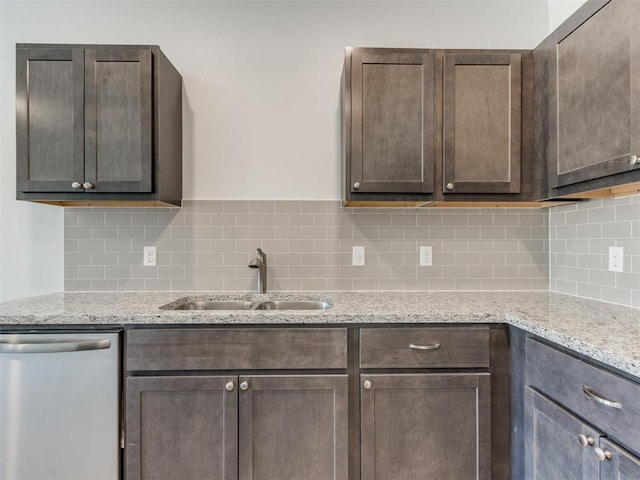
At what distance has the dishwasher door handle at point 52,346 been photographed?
4.43 ft

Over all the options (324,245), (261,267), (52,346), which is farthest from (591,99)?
(52,346)

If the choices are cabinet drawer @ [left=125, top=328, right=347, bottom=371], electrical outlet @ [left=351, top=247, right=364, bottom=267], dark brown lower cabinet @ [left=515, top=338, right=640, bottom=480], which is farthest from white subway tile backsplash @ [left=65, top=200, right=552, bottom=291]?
dark brown lower cabinet @ [left=515, top=338, right=640, bottom=480]

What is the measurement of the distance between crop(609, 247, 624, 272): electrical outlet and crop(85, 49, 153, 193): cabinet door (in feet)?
7.39

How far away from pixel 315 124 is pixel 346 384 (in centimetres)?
145

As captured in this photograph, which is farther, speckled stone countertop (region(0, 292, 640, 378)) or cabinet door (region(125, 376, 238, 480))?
cabinet door (region(125, 376, 238, 480))

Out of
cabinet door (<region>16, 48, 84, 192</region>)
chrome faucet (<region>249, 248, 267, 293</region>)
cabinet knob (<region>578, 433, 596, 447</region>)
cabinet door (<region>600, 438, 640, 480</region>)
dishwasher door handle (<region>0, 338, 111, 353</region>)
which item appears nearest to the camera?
cabinet door (<region>600, 438, 640, 480</region>)

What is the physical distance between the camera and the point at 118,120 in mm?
1693

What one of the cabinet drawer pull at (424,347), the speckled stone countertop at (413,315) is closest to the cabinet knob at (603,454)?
the speckled stone countertop at (413,315)

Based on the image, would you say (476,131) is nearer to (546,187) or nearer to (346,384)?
(546,187)

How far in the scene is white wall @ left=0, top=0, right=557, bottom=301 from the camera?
2.06 metres

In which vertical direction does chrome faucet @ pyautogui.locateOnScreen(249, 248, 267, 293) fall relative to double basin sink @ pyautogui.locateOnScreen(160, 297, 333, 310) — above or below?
above

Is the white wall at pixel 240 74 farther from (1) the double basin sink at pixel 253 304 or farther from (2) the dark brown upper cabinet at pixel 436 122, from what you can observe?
(1) the double basin sink at pixel 253 304

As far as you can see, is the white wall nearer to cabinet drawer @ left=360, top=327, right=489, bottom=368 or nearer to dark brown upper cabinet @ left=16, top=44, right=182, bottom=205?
dark brown upper cabinet @ left=16, top=44, right=182, bottom=205

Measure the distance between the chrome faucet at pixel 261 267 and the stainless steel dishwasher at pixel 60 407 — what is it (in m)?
0.77
